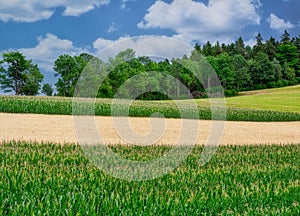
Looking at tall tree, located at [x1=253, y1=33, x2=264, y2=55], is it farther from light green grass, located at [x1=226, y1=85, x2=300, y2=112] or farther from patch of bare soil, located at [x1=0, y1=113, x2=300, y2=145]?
patch of bare soil, located at [x1=0, y1=113, x2=300, y2=145]

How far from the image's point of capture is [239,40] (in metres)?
128

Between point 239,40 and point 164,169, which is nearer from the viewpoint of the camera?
point 164,169

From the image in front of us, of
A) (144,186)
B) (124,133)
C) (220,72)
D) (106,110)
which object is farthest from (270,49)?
(144,186)

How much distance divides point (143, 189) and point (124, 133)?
519 inches

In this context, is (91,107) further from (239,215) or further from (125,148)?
(239,215)

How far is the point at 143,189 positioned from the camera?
6.95 meters

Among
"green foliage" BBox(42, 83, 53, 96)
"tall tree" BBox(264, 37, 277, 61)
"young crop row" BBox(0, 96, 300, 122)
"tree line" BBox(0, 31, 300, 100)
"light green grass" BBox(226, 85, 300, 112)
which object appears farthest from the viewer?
"tall tree" BBox(264, 37, 277, 61)

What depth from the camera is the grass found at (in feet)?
18.3

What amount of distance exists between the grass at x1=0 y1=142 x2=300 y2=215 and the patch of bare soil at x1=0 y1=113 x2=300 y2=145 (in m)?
6.04

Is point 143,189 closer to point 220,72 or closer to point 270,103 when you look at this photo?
point 270,103

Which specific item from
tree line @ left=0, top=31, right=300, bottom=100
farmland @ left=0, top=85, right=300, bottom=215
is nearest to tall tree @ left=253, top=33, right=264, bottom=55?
tree line @ left=0, top=31, right=300, bottom=100

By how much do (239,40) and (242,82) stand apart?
43623mm

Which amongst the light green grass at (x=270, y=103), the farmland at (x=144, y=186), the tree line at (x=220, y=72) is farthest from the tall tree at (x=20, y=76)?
the farmland at (x=144, y=186)

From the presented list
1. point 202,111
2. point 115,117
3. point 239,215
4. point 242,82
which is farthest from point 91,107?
point 242,82
